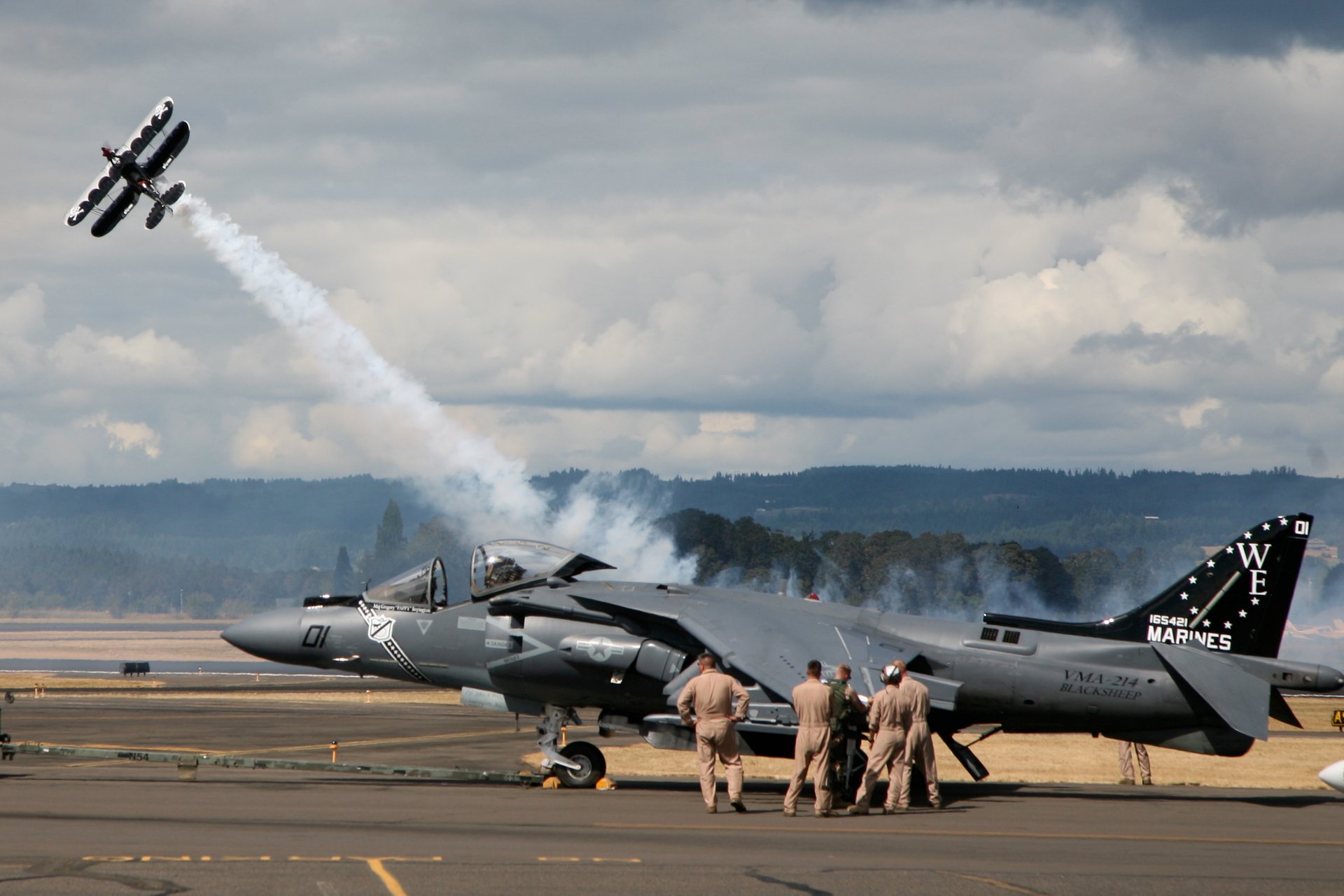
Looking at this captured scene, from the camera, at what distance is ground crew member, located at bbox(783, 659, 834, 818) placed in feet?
57.2

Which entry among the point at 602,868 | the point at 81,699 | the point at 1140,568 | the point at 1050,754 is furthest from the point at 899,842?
the point at 1140,568

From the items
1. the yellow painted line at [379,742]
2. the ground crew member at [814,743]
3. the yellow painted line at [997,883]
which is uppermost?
the ground crew member at [814,743]

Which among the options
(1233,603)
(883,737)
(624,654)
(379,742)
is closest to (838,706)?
(883,737)

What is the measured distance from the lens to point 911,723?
712 inches

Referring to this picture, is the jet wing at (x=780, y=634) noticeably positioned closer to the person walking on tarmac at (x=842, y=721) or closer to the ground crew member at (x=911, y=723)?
the person walking on tarmac at (x=842, y=721)

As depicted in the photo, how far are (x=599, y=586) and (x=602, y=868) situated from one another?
339 inches

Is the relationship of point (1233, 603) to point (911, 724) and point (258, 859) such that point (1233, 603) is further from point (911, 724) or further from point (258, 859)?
point (258, 859)

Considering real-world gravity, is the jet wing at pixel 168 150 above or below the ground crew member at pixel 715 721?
above

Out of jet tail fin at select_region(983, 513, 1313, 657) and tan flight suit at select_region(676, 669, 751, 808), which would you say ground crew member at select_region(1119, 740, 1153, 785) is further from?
tan flight suit at select_region(676, 669, 751, 808)

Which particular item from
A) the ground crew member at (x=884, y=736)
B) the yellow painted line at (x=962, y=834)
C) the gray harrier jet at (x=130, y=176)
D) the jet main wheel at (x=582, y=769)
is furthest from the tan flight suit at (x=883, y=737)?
the gray harrier jet at (x=130, y=176)

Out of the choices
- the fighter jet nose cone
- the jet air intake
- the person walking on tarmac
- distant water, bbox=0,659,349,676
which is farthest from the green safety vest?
→ distant water, bbox=0,659,349,676

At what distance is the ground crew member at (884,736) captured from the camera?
17.9 metres

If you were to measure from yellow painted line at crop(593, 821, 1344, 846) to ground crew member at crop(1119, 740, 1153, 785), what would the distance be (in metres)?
8.45

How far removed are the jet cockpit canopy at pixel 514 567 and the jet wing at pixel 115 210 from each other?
122ft
